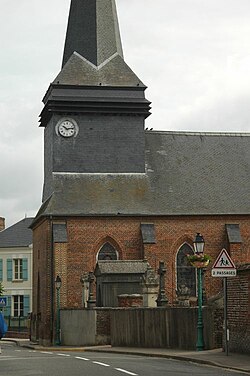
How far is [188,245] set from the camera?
46188 millimetres

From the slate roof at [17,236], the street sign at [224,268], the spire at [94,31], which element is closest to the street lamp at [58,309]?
the spire at [94,31]

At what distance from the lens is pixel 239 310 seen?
902 inches

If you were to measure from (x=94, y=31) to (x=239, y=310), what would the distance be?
27545 millimetres

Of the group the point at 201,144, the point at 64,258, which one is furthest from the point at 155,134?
the point at 64,258

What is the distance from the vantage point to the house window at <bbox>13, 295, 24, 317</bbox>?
221 ft

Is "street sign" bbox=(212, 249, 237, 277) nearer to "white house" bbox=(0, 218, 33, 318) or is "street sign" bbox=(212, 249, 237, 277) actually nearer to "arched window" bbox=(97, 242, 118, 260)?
"arched window" bbox=(97, 242, 118, 260)

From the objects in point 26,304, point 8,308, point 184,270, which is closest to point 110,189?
point 184,270

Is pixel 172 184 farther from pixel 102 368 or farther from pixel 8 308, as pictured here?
pixel 102 368

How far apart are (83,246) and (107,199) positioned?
112 inches

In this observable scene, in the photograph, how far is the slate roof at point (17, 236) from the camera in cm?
6881

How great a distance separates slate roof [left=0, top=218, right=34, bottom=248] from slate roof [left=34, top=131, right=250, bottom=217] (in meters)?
22.3

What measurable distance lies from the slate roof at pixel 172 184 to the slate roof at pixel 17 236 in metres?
22.3

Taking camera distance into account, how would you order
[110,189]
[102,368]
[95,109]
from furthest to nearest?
1. [95,109]
2. [110,189]
3. [102,368]

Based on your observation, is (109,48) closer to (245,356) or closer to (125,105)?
(125,105)
